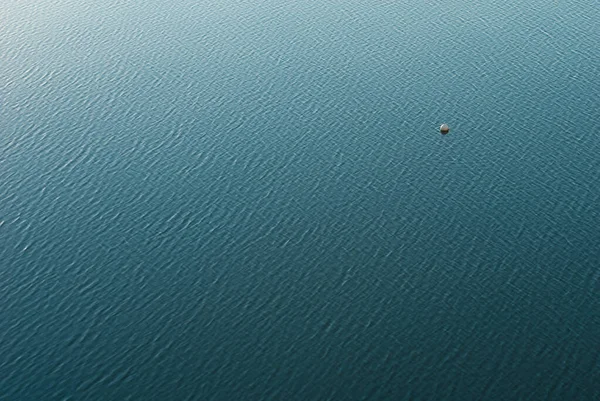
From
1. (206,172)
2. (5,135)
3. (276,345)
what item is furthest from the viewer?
(5,135)

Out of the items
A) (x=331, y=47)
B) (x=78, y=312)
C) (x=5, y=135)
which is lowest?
(x=78, y=312)

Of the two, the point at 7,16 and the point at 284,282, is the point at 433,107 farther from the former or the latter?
the point at 7,16

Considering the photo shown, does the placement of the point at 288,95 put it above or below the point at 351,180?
above

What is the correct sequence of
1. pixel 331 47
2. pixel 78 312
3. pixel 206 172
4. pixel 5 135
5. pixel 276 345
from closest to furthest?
pixel 276 345 → pixel 78 312 → pixel 206 172 → pixel 5 135 → pixel 331 47

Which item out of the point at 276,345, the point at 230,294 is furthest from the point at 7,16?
the point at 276,345

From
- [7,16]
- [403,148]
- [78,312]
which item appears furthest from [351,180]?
[7,16]

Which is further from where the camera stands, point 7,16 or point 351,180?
point 7,16
